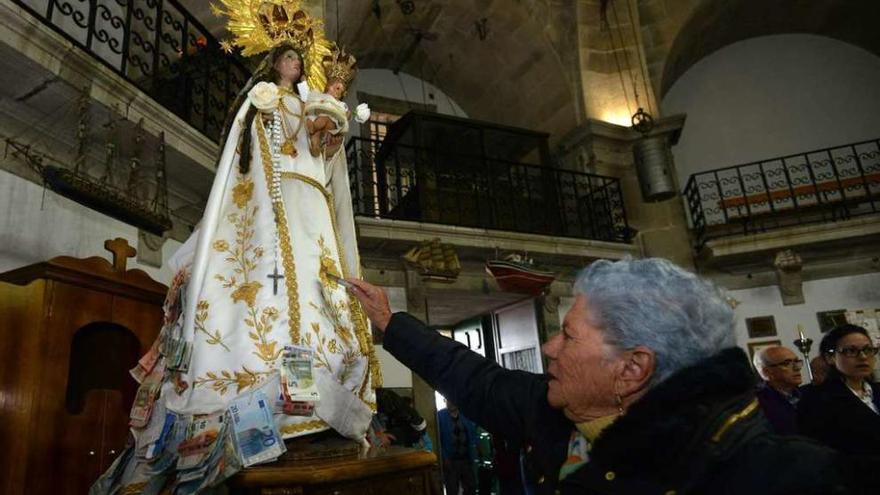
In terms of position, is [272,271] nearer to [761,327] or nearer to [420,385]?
[420,385]

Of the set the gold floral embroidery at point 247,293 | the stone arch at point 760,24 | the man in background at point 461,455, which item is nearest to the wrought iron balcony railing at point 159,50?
the gold floral embroidery at point 247,293

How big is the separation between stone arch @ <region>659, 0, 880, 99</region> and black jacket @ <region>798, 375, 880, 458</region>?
956 centimetres

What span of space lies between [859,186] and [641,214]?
396 cm

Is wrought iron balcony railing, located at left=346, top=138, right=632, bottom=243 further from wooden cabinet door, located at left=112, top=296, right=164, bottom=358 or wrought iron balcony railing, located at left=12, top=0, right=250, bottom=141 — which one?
wooden cabinet door, located at left=112, top=296, right=164, bottom=358

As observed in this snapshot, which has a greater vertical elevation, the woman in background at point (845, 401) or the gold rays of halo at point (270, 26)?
the gold rays of halo at point (270, 26)

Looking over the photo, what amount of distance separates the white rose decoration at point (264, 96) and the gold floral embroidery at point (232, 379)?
122cm

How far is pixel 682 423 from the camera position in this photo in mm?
1022

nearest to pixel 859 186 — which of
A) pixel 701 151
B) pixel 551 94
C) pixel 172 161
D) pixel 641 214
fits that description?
pixel 701 151

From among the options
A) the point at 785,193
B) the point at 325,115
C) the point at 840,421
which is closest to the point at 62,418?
the point at 325,115

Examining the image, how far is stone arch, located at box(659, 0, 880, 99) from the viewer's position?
1099cm

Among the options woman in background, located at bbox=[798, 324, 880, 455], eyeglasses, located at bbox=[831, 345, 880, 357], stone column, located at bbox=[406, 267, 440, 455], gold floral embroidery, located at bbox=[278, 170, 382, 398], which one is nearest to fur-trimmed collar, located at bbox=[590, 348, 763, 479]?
woman in background, located at bbox=[798, 324, 880, 455]

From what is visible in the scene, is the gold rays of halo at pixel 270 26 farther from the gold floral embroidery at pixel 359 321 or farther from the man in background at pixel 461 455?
the man in background at pixel 461 455

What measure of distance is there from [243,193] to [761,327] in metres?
9.14

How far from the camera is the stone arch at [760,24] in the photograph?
11.0 m
